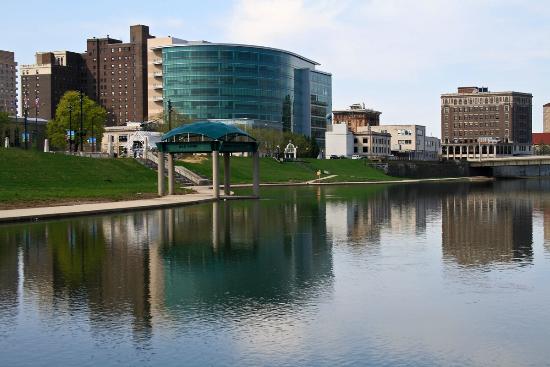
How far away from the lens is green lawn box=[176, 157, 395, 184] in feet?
461

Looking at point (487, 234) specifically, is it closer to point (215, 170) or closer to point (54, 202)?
point (54, 202)

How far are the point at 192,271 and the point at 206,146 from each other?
55.5 m

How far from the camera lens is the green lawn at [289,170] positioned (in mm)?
140500

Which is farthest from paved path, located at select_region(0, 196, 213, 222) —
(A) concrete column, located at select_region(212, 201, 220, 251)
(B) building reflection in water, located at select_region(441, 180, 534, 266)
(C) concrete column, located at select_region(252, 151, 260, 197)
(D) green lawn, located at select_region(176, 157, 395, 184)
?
(D) green lawn, located at select_region(176, 157, 395, 184)

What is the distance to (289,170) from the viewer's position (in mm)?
169000

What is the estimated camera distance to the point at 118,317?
1003 inches

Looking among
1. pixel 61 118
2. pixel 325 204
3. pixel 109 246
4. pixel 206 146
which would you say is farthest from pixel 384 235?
pixel 61 118

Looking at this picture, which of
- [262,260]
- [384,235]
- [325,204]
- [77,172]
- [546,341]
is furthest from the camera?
[77,172]

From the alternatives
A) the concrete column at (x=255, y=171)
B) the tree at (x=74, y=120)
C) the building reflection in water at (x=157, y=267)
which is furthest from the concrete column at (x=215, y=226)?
the tree at (x=74, y=120)

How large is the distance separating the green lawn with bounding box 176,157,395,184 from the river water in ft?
275

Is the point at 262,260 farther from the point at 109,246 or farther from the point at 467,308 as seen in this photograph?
the point at 467,308

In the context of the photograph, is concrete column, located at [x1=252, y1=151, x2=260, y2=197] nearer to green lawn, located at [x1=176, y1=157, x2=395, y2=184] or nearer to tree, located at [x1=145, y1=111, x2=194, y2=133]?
green lawn, located at [x1=176, y1=157, x2=395, y2=184]

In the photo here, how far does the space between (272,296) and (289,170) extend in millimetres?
140172

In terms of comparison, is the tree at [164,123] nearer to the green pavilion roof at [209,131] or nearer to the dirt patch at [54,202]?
the green pavilion roof at [209,131]
